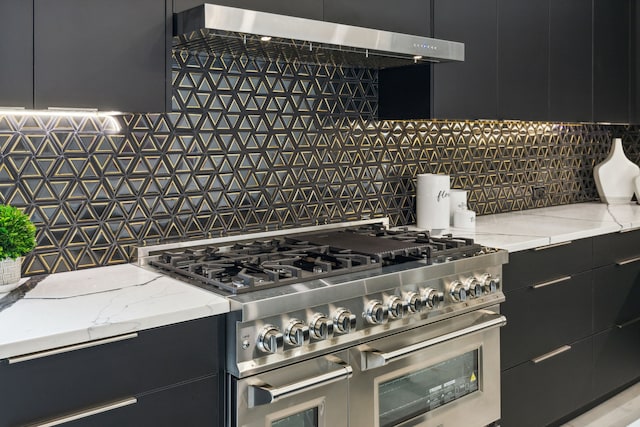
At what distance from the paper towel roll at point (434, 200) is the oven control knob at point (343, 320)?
3.81 ft

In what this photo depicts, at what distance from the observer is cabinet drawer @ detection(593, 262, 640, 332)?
3139 mm

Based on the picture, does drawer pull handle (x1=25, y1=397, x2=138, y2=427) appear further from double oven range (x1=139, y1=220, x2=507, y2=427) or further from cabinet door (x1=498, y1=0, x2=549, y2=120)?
cabinet door (x1=498, y1=0, x2=549, y2=120)

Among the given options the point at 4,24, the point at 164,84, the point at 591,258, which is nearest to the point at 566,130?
the point at 591,258

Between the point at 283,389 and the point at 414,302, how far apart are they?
580mm

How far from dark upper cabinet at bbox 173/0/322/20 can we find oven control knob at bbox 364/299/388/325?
41.3 inches

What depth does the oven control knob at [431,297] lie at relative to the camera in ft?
7.02

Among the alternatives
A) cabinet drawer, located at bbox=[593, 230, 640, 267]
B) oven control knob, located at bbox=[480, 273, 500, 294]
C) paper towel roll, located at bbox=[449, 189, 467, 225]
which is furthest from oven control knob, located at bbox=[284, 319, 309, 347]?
cabinet drawer, located at bbox=[593, 230, 640, 267]

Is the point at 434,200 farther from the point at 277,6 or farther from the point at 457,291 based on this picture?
the point at 277,6

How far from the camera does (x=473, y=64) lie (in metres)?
2.88

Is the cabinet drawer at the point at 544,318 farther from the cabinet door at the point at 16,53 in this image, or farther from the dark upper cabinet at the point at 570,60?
the cabinet door at the point at 16,53

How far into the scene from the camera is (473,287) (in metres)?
2.32

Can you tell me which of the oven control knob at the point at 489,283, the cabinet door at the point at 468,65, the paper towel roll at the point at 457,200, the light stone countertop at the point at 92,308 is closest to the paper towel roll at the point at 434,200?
the paper towel roll at the point at 457,200

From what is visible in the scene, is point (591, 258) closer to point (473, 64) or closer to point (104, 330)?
point (473, 64)

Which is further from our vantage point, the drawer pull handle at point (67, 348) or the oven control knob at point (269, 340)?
the oven control knob at point (269, 340)
